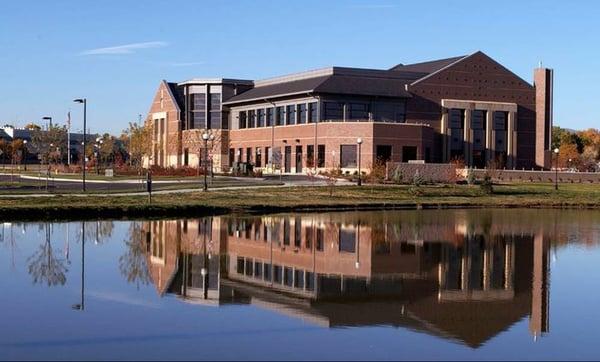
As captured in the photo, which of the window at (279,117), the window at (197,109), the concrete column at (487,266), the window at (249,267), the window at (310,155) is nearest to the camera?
the concrete column at (487,266)

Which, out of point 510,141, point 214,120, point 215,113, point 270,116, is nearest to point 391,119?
point 510,141

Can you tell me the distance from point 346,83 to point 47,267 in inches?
2503

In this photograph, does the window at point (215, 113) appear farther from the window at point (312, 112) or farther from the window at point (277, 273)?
the window at point (277, 273)

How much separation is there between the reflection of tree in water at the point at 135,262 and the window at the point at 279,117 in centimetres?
5913

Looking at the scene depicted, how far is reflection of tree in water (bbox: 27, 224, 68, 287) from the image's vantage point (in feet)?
61.2

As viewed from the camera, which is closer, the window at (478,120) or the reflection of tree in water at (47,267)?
the reflection of tree in water at (47,267)

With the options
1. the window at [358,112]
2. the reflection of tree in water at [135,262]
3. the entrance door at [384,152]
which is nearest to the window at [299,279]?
the reflection of tree in water at [135,262]

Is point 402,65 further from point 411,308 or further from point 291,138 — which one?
point 411,308

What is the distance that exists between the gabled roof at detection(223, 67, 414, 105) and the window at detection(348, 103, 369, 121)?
5.13ft

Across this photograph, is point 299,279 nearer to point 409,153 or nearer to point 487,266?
point 487,266

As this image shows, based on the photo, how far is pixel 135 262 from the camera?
21812mm

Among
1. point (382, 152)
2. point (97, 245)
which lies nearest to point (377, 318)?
point (97, 245)

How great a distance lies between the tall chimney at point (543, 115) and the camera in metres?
89.8

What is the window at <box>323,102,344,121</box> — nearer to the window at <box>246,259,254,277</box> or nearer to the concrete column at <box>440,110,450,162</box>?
the concrete column at <box>440,110,450,162</box>
